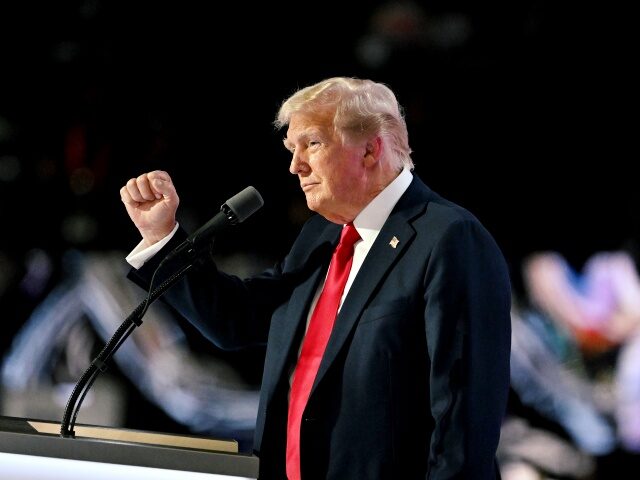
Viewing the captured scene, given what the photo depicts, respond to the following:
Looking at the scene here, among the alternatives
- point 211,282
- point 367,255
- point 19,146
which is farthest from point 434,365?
point 19,146

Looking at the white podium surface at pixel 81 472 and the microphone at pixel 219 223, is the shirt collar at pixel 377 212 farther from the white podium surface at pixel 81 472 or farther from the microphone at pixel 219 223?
the white podium surface at pixel 81 472

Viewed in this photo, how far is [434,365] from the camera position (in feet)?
5.43

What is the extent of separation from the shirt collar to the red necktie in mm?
24

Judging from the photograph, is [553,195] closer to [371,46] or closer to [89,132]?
[371,46]

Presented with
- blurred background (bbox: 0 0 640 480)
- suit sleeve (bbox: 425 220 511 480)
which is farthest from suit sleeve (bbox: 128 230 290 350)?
blurred background (bbox: 0 0 640 480)

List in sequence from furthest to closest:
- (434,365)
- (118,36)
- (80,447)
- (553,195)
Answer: (118,36) → (553,195) → (434,365) → (80,447)

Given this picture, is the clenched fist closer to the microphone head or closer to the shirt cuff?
the shirt cuff

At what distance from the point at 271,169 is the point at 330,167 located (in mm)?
1205

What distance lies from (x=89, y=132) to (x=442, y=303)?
78.9 inches

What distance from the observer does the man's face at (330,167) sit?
193 centimetres

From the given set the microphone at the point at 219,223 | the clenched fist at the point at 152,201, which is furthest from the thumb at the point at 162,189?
the microphone at the point at 219,223

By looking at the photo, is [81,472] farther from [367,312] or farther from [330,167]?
[330,167]

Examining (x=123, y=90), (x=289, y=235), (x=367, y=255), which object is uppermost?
(x=123, y=90)

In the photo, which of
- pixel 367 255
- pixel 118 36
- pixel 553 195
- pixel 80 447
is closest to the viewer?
pixel 80 447
